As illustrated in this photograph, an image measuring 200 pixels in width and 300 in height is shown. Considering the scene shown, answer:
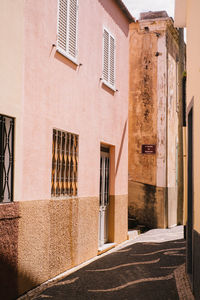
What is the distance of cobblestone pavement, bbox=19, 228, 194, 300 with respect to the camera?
671 centimetres

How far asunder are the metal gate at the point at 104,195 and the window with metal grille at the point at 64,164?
2152mm

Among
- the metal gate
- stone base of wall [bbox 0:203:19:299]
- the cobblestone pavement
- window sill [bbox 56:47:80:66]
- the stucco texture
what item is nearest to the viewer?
stone base of wall [bbox 0:203:19:299]

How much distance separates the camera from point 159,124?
16453 mm

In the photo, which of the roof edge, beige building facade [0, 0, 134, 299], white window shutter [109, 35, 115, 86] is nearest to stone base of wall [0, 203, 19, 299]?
beige building facade [0, 0, 134, 299]

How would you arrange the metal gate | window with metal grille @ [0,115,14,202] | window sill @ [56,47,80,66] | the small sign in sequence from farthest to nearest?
1. the small sign
2. the metal gate
3. window sill @ [56,47,80,66]
4. window with metal grille @ [0,115,14,202]

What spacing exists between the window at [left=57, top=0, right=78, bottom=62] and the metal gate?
10.7 feet

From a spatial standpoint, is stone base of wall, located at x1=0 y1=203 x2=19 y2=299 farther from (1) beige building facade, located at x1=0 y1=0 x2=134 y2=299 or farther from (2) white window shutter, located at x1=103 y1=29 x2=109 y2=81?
(2) white window shutter, located at x1=103 y1=29 x2=109 y2=81

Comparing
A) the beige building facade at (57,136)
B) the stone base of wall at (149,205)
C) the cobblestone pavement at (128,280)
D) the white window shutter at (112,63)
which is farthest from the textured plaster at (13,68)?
the stone base of wall at (149,205)

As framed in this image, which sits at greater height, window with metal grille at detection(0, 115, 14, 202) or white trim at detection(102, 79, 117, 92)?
white trim at detection(102, 79, 117, 92)

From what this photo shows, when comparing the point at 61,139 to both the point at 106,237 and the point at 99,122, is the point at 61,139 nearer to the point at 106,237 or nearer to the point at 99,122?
the point at 99,122

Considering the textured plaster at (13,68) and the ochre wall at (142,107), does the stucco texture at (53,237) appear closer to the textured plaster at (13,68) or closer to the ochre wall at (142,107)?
the textured plaster at (13,68)

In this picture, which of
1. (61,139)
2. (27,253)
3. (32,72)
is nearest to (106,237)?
(61,139)

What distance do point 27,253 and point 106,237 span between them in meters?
4.86

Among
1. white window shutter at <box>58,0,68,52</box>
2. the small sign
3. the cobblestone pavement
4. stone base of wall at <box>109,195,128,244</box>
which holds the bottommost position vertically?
the cobblestone pavement
